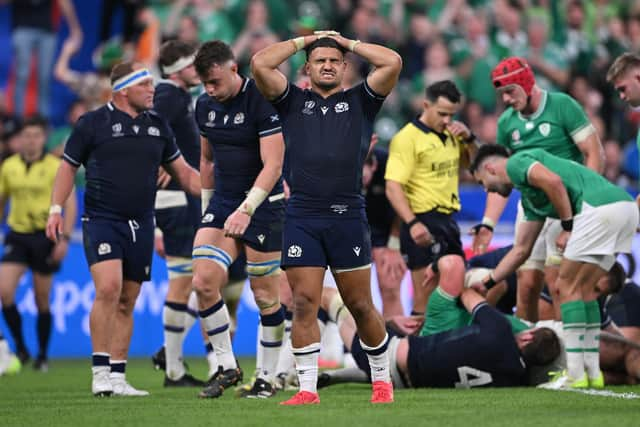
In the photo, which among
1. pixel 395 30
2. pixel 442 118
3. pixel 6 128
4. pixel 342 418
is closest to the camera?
pixel 342 418

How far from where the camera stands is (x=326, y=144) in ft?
27.5

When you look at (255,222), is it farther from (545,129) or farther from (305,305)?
(545,129)

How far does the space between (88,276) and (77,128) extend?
5648mm

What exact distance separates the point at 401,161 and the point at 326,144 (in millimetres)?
3637

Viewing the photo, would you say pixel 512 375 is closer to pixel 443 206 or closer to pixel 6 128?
pixel 443 206

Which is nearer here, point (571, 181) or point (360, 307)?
point (360, 307)

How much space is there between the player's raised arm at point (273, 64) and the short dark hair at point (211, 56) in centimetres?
106

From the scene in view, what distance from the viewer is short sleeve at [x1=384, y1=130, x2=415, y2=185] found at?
39.0 feet

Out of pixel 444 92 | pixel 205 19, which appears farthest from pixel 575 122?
pixel 205 19

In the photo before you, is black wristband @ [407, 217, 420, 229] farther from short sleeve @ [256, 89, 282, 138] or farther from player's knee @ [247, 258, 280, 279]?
short sleeve @ [256, 89, 282, 138]

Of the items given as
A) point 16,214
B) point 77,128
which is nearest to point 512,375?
point 77,128

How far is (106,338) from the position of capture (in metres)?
9.99

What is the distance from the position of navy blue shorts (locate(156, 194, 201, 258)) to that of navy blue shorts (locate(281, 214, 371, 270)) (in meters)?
3.49

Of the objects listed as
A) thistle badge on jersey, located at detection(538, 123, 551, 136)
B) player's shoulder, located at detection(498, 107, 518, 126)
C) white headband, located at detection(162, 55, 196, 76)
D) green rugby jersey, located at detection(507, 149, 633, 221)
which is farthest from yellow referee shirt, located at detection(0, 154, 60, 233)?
green rugby jersey, located at detection(507, 149, 633, 221)
